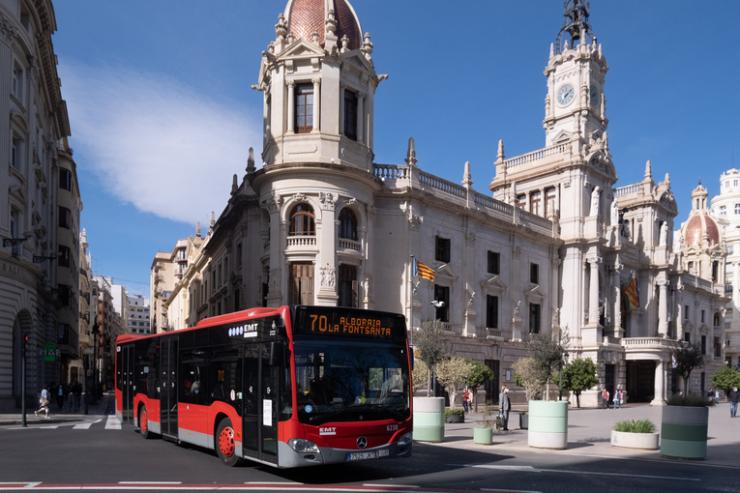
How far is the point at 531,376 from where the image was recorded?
31.8 metres

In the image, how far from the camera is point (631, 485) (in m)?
12.5

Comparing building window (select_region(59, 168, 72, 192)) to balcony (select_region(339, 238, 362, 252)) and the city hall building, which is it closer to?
the city hall building

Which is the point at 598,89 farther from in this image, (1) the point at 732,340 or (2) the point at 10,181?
(1) the point at 732,340

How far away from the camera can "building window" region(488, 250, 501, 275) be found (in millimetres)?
42284

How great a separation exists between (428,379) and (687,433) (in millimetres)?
13657

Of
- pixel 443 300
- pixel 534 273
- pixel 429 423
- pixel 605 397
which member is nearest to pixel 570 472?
pixel 429 423

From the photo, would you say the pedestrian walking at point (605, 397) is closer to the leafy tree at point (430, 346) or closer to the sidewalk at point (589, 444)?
the sidewalk at point (589, 444)

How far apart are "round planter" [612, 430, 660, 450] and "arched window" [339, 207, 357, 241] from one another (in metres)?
17.7

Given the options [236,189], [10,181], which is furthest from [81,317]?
[10,181]

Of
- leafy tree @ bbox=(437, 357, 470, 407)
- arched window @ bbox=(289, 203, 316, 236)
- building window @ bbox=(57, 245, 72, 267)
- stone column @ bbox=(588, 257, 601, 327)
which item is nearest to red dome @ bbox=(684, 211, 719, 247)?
stone column @ bbox=(588, 257, 601, 327)

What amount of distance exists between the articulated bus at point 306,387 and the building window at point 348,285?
17778 mm

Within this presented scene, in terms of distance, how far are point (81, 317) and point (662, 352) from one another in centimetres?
6424

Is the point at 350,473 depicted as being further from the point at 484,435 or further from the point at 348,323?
the point at 484,435

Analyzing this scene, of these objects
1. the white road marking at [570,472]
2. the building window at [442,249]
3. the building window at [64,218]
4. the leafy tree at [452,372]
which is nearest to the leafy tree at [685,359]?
the building window at [442,249]
